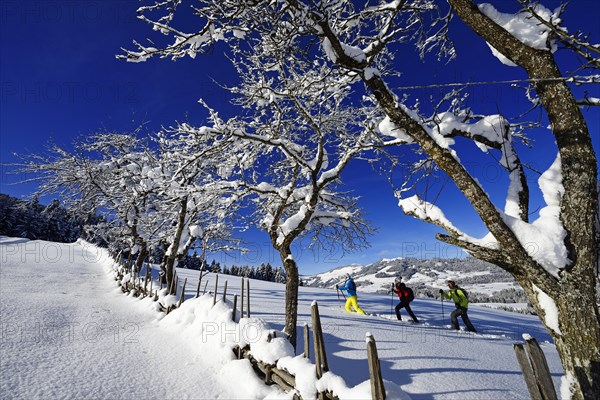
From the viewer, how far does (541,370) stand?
7.03ft

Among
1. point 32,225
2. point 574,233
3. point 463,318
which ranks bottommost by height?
point 463,318

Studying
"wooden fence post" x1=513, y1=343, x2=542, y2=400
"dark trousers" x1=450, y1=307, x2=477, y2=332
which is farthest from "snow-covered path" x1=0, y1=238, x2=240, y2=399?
"dark trousers" x1=450, y1=307, x2=477, y2=332

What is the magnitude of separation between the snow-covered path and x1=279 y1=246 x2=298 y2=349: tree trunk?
1469 millimetres

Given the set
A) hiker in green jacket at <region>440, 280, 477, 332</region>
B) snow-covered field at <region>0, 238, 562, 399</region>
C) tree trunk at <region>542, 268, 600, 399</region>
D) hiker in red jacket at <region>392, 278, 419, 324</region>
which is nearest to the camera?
tree trunk at <region>542, 268, 600, 399</region>

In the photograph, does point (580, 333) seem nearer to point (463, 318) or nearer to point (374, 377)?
point (374, 377)

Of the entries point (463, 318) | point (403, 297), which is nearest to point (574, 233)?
point (463, 318)

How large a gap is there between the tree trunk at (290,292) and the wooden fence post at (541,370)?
4.07 meters

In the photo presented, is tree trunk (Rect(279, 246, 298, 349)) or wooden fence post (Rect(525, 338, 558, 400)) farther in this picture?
tree trunk (Rect(279, 246, 298, 349))

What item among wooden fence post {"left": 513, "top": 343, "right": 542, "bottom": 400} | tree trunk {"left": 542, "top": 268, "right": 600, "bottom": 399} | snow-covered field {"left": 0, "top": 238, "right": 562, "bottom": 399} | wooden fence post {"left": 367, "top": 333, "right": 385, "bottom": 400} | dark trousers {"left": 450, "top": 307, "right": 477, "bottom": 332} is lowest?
dark trousers {"left": 450, "top": 307, "right": 477, "bottom": 332}

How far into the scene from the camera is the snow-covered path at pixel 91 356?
13.6 ft

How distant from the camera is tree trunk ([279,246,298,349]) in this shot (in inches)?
224

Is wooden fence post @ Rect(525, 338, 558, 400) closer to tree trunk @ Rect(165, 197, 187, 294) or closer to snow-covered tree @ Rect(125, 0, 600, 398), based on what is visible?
snow-covered tree @ Rect(125, 0, 600, 398)

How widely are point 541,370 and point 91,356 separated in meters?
6.94

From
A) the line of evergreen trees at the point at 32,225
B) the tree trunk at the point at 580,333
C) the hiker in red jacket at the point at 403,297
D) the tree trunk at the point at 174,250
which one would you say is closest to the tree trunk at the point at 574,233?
the tree trunk at the point at 580,333
